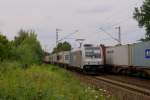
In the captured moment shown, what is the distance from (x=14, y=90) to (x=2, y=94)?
59 centimetres

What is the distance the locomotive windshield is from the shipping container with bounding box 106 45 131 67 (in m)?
1.49

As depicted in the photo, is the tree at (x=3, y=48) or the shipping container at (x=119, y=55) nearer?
the shipping container at (x=119, y=55)

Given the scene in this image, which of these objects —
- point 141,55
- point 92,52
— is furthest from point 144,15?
point 141,55

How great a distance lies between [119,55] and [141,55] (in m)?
7.55

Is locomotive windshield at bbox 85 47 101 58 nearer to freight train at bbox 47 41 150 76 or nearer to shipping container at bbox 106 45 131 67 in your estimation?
freight train at bbox 47 41 150 76

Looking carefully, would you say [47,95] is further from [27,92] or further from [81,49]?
[81,49]

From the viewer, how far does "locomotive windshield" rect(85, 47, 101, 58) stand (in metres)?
41.8

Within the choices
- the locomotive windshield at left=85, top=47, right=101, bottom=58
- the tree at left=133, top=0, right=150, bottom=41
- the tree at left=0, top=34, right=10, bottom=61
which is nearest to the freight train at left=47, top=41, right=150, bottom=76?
the locomotive windshield at left=85, top=47, right=101, bottom=58

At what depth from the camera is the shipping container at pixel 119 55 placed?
121 ft

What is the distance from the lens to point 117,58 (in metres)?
40.3

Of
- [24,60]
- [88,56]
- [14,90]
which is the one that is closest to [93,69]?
[88,56]

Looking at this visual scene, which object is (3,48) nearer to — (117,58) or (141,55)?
(117,58)

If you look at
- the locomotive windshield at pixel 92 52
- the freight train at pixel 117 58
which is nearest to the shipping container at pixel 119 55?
the freight train at pixel 117 58

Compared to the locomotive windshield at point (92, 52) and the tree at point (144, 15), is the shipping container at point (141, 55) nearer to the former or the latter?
the locomotive windshield at point (92, 52)
